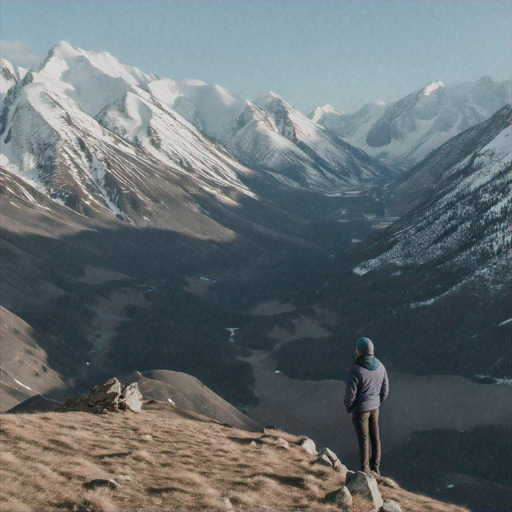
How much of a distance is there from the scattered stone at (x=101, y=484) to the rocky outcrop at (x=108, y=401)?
14.2 m

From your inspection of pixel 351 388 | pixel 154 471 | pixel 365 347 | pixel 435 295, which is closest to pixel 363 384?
pixel 351 388

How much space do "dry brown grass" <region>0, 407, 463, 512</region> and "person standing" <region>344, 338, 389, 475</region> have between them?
170 cm

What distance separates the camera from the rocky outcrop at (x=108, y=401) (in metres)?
30.7

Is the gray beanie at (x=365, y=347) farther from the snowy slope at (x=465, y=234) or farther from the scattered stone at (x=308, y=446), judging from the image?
the snowy slope at (x=465, y=234)

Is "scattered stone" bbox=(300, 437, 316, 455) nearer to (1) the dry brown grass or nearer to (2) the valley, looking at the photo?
(1) the dry brown grass

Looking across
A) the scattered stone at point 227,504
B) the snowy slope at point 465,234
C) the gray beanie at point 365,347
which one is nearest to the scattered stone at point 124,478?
the scattered stone at point 227,504

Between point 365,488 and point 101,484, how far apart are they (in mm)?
7729

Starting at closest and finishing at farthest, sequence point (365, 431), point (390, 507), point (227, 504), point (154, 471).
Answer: point (227, 504), point (390, 507), point (154, 471), point (365, 431)

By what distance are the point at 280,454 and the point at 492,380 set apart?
3493 inches

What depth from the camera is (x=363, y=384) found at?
61.1 feet

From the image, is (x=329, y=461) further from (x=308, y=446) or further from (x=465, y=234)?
(x=465, y=234)

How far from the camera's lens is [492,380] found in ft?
324

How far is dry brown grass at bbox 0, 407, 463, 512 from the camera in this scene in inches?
592

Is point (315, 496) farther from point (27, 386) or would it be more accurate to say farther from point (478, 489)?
point (27, 386)
